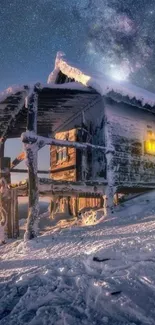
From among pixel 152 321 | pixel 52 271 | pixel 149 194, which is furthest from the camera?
pixel 149 194

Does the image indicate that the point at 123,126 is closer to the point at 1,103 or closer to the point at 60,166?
the point at 60,166

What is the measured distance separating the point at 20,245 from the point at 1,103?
4.88 metres

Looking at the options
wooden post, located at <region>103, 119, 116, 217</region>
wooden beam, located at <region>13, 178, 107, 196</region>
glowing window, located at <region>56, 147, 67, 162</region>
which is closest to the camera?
wooden beam, located at <region>13, 178, 107, 196</region>

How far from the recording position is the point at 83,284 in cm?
371

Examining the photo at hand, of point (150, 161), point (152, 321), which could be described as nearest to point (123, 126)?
point (150, 161)

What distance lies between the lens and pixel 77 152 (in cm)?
1223

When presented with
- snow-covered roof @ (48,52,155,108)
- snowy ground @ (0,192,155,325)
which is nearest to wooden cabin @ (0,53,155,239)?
snow-covered roof @ (48,52,155,108)

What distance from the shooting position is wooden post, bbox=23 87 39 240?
7.91 metres

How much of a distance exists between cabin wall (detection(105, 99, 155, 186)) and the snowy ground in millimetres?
4957

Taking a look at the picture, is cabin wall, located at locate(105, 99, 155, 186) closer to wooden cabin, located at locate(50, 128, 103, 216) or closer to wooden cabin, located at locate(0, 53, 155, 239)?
wooden cabin, located at locate(0, 53, 155, 239)

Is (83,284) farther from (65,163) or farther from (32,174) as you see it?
(65,163)

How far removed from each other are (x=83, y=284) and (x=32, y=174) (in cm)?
489

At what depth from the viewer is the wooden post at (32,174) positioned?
7.91 metres

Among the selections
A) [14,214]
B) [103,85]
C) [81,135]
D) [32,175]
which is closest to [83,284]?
[32,175]
